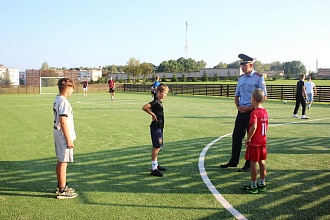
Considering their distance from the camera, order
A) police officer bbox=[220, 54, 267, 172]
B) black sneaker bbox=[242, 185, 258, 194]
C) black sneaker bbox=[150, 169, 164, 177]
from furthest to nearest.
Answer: police officer bbox=[220, 54, 267, 172] → black sneaker bbox=[150, 169, 164, 177] → black sneaker bbox=[242, 185, 258, 194]

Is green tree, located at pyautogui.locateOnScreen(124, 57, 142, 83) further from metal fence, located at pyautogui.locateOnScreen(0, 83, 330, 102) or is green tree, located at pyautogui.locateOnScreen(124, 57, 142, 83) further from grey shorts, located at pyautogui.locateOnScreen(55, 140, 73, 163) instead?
grey shorts, located at pyautogui.locateOnScreen(55, 140, 73, 163)

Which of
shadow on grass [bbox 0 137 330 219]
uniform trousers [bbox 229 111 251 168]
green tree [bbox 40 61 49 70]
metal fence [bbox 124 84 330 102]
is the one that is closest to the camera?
shadow on grass [bbox 0 137 330 219]

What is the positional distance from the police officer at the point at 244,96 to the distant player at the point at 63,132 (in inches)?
118

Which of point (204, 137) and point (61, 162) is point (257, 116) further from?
point (204, 137)

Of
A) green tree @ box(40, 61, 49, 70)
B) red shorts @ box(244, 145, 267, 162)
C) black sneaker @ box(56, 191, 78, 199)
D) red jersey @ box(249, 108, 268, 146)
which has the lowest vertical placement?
black sneaker @ box(56, 191, 78, 199)

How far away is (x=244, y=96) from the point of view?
570 cm

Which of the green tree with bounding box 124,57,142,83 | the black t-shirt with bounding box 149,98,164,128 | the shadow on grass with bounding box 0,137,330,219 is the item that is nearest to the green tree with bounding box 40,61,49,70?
the green tree with bounding box 124,57,142,83

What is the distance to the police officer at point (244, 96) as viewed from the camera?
18.2ft

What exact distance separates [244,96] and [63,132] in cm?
333

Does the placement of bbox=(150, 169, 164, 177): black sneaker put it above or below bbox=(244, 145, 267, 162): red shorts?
below

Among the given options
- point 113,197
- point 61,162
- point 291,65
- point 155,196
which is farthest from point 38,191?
point 291,65

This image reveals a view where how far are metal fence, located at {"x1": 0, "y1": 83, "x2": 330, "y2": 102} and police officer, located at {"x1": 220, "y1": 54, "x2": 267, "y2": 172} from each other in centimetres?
2224

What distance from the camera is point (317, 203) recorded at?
411cm

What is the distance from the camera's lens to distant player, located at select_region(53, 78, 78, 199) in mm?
4301
